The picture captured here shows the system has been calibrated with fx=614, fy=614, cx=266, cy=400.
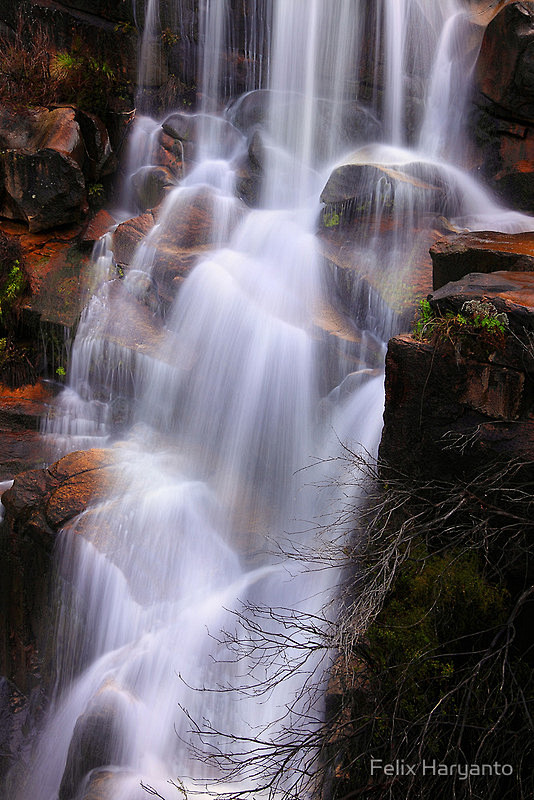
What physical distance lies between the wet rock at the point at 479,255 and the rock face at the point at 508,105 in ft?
13.9

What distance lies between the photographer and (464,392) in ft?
16.3

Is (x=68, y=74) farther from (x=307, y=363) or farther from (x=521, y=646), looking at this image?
(x=521, y=646)

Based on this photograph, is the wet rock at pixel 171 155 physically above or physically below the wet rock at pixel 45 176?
above

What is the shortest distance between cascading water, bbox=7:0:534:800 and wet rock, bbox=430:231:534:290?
1.60 meters

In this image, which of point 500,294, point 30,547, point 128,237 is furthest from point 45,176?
point 500,294

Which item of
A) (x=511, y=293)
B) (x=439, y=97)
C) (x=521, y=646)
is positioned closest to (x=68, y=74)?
(x=439, y=97)

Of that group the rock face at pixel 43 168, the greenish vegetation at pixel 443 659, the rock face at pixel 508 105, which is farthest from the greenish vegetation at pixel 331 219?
the greenish vegetation at pixel 443 659

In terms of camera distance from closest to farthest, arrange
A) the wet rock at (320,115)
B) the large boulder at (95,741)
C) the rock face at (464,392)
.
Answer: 1. the rock face at (464,392)
2. the large boulder at (95,741)
3. the wet rock at (320,115)

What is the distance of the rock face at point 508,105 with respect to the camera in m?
10.1

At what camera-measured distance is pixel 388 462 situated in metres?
5.30

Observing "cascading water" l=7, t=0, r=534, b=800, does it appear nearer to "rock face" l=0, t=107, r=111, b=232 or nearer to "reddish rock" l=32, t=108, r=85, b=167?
"rock face" l=0, t=107, r=111, b=232

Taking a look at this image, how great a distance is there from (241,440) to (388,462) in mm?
2839

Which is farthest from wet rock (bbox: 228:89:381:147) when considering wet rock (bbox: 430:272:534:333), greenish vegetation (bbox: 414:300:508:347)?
greenish vegetation (bbox: 414:300:508:347)

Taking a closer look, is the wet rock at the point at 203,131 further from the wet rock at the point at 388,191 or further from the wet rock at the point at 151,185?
the wet rock at the point at 388,191
